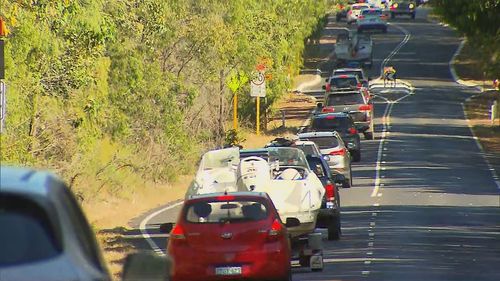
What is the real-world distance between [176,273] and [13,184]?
38.5 feet

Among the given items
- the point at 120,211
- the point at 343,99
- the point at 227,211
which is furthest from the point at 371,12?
the point at 227,211

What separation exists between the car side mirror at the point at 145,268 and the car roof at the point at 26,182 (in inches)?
18.5

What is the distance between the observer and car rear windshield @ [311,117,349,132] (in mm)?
42719

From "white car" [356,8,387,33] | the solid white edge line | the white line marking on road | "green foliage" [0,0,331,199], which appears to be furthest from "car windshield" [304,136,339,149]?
"white car" [356,8,387,33]

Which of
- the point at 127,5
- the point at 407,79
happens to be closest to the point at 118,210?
the point at 127,5

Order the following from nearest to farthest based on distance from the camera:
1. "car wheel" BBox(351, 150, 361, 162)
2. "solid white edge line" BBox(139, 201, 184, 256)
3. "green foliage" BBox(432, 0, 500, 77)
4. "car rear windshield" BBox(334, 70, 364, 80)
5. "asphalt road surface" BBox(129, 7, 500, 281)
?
"asphalt road surface" BBox(129, 7, 500, 281) → "green foliage" BBox(432, 0, 500, 77) → "solid white edge line" BBox(139, 201, 184, 256) → "car wheel" BBox(351, 150, 361, 162) → "car rear windshield" BBox(334, 70, 364, 80)

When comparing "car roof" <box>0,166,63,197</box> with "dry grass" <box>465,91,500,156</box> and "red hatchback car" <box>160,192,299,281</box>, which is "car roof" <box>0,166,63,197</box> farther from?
"dry grass" <box>465,91,500,156</box>

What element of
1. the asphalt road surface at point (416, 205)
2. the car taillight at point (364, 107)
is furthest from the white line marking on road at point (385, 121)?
→ the car taillight at point (364, 107)

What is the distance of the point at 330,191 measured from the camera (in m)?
24.2

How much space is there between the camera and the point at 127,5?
3284 cm

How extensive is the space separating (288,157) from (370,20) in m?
86.4

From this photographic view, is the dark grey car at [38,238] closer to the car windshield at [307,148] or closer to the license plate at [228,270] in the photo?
the license plate at [228,270]

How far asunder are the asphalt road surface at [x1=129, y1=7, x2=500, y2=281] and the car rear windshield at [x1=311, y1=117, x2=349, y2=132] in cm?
159

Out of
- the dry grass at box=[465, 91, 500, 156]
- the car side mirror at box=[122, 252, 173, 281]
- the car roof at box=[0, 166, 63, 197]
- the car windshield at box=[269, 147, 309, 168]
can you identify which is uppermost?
the car roof at box=[0, 166, 63, 197]
